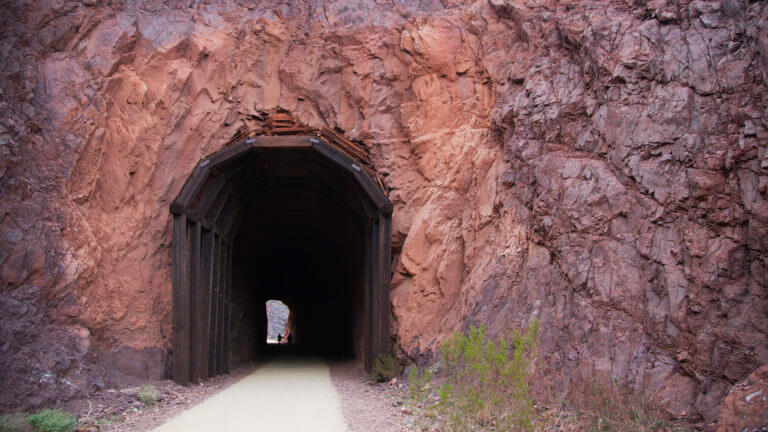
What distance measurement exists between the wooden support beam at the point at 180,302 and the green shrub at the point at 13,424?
4332mm

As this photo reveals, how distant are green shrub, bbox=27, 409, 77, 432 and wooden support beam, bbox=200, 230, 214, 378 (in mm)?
4870

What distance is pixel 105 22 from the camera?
1107 centimetres

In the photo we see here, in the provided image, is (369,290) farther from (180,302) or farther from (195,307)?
(180,302)

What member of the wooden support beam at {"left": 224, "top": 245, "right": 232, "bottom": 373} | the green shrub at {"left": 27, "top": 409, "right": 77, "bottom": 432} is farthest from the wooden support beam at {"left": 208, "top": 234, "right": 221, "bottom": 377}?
the green shrub at {"left": 27, "top": 409, "right": 77, "bottom": 432}

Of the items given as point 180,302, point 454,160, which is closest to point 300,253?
point 180,302

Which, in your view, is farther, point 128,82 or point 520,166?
point 128,82

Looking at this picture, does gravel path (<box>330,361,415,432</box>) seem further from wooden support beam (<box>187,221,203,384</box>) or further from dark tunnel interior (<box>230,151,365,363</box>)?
dark tunnel interior (<box>230,151,365,363</box>)

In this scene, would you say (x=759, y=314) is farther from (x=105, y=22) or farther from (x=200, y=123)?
(x=105, y=22)

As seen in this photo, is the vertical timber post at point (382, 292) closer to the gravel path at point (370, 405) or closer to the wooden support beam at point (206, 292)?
the gravel path at point (370, 405)

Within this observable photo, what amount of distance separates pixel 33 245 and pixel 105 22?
504cm

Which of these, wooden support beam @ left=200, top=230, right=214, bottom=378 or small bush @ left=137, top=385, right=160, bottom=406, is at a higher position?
wooden support beam @ left=200, top=230, right=214, bottom=378

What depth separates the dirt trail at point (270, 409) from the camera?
6.87 meters

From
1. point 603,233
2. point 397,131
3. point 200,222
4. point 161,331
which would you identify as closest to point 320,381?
point 161,331

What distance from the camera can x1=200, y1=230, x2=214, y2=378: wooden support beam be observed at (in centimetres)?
1170
